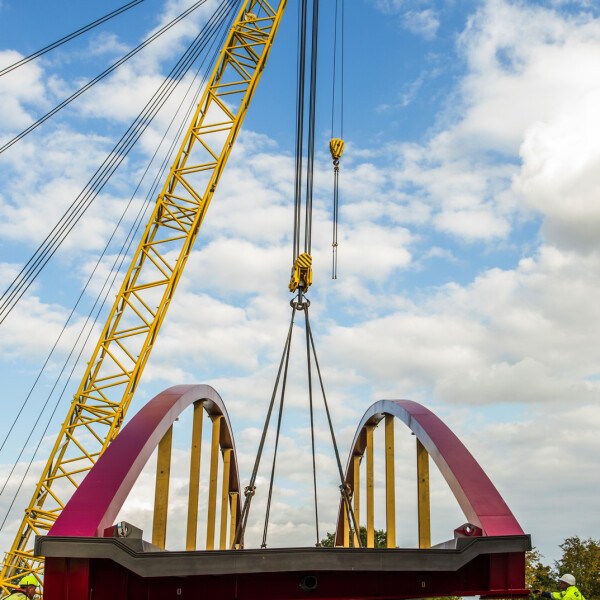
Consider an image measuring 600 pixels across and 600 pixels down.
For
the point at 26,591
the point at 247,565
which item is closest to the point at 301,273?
the point at 247,565

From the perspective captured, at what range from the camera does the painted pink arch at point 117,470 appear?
1058 cm

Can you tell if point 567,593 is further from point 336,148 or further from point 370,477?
point 336,148

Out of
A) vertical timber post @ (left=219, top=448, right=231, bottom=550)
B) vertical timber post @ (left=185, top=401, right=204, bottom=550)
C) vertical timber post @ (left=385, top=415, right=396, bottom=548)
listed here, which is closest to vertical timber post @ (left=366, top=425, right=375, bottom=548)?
vertical timber post @ (left=385, top=415, right=396, bottom=548)

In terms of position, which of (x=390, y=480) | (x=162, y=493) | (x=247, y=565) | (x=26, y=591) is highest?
(x=390, y=480)

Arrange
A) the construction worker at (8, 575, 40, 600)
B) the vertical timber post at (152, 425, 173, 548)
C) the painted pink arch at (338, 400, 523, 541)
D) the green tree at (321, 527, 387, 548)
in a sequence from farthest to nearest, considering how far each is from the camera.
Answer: the green tree at (321, 527, 387, 548) < the vertical timber post at (152, 425, 173, 548) < the painted pink arch at (338, 400, 523, 541) < the construction worker at (8, 575, 40, 600)

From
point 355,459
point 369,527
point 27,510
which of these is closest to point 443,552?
point 369,527

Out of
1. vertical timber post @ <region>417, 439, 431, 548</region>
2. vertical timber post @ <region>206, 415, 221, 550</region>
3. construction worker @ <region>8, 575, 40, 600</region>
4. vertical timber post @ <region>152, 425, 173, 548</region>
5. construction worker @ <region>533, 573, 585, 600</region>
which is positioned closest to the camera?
construction worker @ <region>8, 575, 40, 600</region>

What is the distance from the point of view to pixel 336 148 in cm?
2308

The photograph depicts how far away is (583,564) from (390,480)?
28.4m

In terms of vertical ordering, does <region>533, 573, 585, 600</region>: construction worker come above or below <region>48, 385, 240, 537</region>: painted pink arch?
below

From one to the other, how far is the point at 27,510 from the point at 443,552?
79.6ft

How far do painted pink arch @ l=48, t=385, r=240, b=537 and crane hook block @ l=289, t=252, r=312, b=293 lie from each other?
134 inches

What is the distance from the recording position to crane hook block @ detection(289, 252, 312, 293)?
57.7 feet

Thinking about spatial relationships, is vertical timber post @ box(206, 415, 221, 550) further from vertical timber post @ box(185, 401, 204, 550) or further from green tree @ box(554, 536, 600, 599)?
green tree @ box(554, 536, 600, 599)
